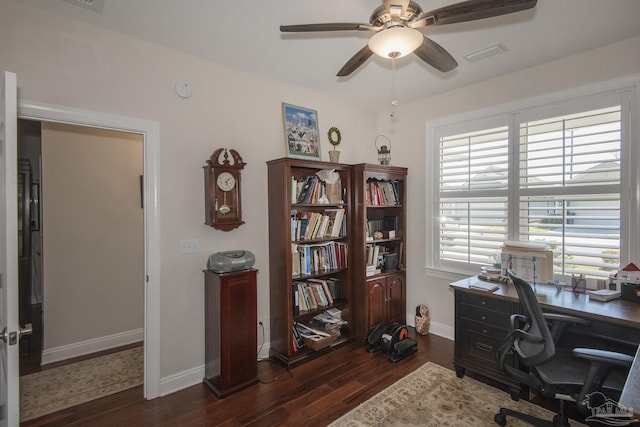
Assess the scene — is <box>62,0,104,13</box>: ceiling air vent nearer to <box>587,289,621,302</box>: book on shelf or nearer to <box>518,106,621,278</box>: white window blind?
<box>518,106,621,278</box>: white window blind

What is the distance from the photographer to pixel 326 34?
2.33m

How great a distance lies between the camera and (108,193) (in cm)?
338

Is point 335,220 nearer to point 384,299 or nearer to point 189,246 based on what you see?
point 384,299

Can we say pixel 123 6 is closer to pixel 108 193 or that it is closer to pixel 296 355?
pixel 108 193

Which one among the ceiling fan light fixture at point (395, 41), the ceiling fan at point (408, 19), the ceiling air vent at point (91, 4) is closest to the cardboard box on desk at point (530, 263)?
the ceiling fan at point (408, 19)

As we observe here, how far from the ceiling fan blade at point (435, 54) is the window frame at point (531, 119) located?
1.39 metres

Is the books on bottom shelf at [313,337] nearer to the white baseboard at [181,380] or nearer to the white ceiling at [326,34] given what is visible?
the white baseboard at [181,380]

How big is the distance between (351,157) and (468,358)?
240 centimetres

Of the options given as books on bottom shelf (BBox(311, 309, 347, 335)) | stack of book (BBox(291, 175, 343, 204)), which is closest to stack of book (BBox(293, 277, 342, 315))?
books on bottom shelf (BBox(311, 309, 347, 335))

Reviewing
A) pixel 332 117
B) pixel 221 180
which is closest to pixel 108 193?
pixel 221 180

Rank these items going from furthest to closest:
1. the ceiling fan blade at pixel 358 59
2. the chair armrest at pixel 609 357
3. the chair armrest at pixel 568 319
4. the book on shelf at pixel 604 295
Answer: the book on shelf at pixel 604 295
the chair armrest at pixel 568 319
the ceiling fan blade at pixel 358 59
the chair armrest at pixel 609 357

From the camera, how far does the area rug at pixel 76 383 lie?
92.6 inches

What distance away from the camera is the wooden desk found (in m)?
2.00

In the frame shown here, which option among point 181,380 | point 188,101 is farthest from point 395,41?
point 181,380
